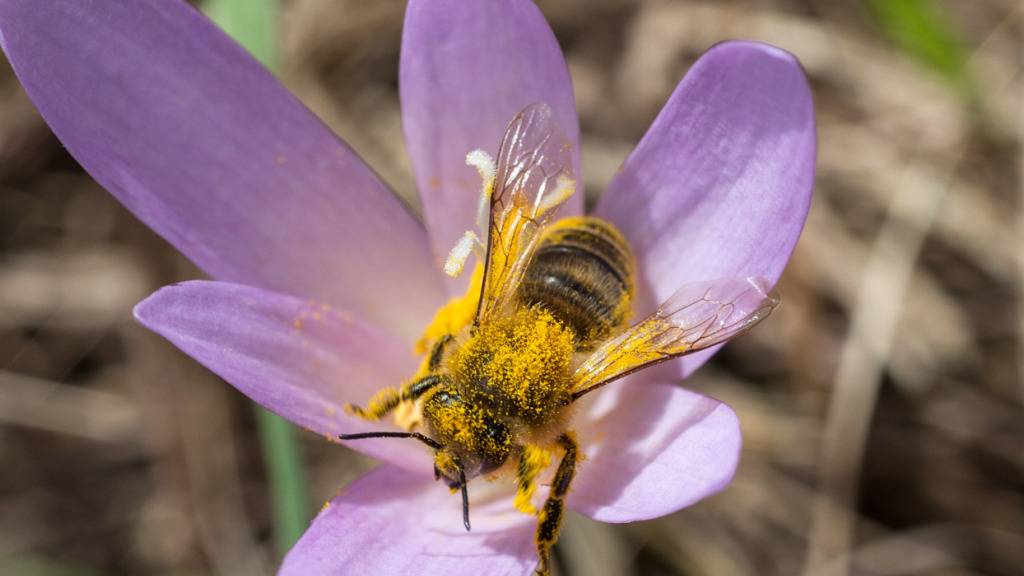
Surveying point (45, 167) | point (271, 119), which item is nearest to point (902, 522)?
point (271, 119)

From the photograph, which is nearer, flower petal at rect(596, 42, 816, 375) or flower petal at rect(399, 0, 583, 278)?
flower petal at rect(596, 42, 816, 375)

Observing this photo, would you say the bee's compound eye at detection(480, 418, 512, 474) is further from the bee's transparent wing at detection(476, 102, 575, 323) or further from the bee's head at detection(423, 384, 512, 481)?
the bee's transparent wing at detection(476, 102, 575, 323)

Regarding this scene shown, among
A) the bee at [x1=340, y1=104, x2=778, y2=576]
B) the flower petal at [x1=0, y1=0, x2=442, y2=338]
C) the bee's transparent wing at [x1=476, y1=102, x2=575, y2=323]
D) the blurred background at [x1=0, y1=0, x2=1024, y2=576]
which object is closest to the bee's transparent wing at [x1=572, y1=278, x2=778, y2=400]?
the bee at [x1=340, y1=104, x2=778, y2=576]

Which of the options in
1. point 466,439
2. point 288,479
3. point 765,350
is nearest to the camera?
point 466,439

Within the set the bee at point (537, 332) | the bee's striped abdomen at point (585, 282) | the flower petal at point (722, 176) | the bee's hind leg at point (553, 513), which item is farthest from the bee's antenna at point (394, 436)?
the flower petal at point (722, 176)

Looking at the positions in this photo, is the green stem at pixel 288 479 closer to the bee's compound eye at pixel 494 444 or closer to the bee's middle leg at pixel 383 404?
the bee's middle leg at pixel 383 404

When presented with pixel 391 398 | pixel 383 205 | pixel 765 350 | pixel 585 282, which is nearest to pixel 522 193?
pixel 585 282

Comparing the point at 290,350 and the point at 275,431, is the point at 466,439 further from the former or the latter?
the point at 275,431
